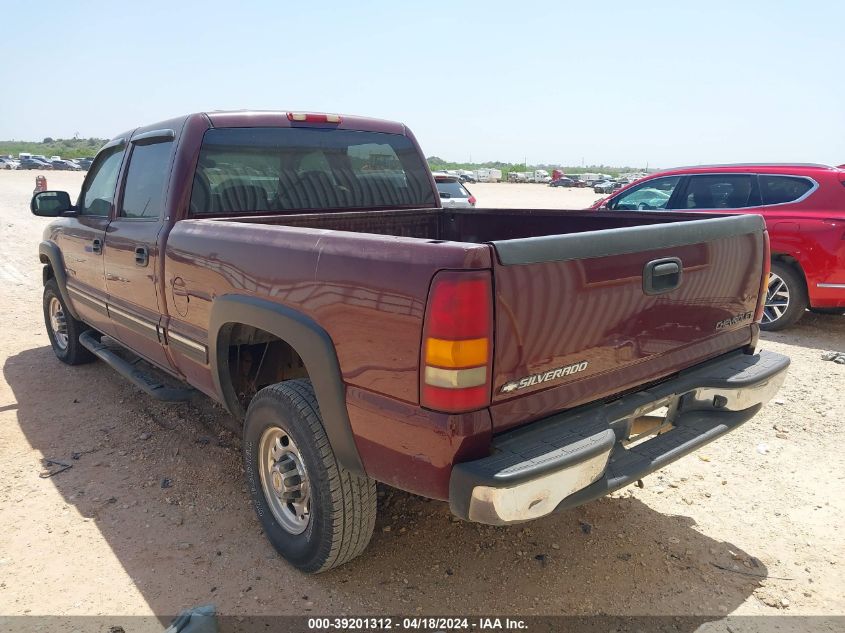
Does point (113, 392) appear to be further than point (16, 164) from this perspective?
No

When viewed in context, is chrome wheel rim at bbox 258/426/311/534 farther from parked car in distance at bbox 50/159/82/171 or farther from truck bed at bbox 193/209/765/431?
parked car in distance at bbox 50/159/82/171

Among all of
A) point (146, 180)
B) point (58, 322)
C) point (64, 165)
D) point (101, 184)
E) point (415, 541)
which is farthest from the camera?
point (64, 165)

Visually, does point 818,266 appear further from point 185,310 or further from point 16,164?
point 16,164

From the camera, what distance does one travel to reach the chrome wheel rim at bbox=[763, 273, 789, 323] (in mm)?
6637

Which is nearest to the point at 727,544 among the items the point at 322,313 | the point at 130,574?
the point at 322,313

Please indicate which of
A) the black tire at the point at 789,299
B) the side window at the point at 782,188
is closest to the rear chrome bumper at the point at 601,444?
the black tire at the point at 789,299

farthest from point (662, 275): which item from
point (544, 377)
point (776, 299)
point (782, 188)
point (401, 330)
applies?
point (782, 188)

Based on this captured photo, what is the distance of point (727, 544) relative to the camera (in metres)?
3.03

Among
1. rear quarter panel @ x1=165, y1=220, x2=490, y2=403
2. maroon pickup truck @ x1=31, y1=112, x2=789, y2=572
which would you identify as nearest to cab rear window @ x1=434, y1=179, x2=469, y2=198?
maroon pickup truck @ x1=31, y1=112, x2=789, y2=572

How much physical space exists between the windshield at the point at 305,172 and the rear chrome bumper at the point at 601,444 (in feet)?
7.33

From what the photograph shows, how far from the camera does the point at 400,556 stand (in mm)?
2918

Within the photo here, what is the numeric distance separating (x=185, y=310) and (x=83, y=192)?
235cm

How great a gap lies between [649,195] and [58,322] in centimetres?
670

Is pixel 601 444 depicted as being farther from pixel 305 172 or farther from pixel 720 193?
pixel 720 193
